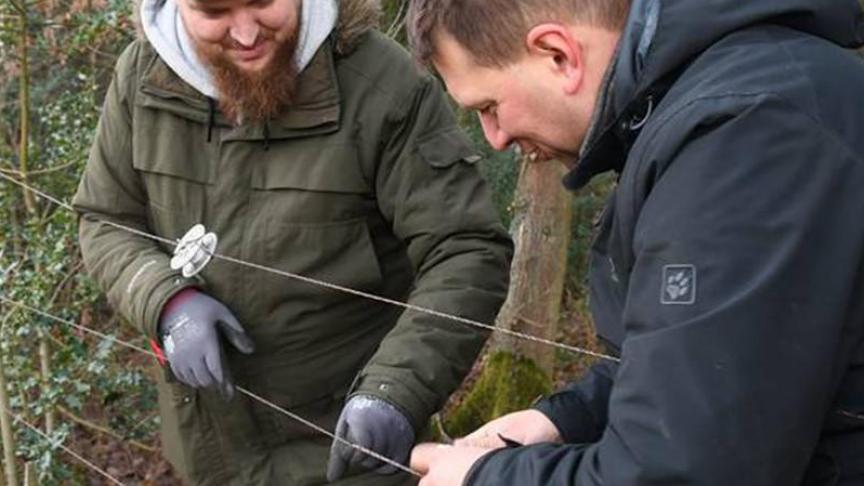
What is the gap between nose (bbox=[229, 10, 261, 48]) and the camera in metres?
2.27

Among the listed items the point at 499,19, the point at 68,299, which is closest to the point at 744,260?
the point at 499,19

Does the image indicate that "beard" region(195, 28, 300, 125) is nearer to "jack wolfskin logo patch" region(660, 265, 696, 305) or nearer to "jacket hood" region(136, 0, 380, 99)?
"jacket hood" region(136, 0, 380, 99)

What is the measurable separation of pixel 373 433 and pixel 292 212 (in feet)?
1.83

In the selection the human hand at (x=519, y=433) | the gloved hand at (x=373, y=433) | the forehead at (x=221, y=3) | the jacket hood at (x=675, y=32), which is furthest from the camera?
the forehead at (x=221, y=3)

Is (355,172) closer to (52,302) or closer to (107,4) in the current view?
(52,302)

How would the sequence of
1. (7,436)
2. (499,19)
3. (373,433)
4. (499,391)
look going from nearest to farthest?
(499,19), (373,433), (7,436), (499,391)

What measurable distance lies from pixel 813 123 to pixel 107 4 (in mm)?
3534

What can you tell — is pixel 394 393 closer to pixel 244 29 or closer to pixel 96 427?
pixel 244 29

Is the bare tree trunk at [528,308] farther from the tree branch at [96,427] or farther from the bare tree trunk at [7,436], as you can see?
the bare tree trunk at [7,436]

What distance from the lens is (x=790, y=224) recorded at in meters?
1.14

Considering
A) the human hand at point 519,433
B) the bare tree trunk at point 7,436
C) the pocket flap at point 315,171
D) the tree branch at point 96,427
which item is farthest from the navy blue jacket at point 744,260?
the tree branch at point 96,427

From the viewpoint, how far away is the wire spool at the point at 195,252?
94.3 inches

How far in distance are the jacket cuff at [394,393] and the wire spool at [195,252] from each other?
47cm

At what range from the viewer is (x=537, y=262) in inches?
187
